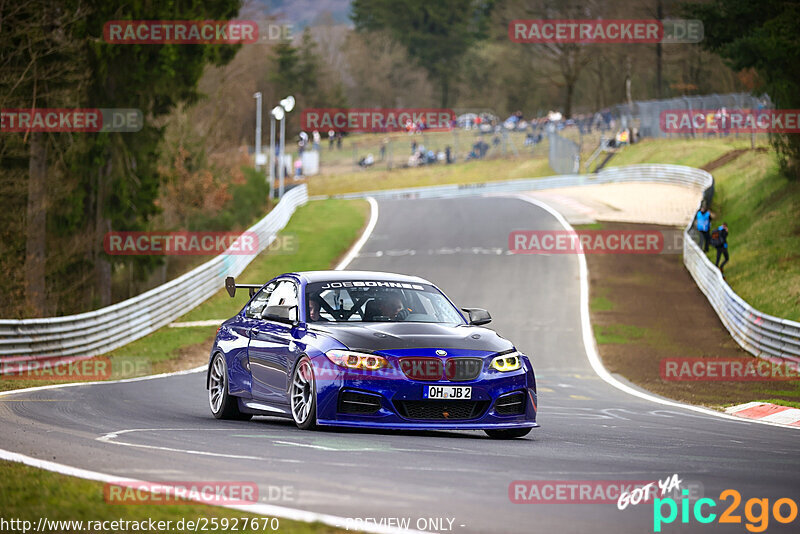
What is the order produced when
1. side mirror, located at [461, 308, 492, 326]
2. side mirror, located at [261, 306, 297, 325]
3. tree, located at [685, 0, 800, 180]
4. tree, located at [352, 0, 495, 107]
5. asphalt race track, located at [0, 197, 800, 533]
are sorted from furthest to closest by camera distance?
1. tree, located at [352, 0, 495, 107]
2. tree, located at [685, 0, 800, 180]
3. side mirror, located at [461, 308, 492, 326]
4. side mirror, located at [261, 306, 297, 325]
5. asphalt race track, located at [0, 197, 800, 533]

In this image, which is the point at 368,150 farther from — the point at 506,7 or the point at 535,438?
the point at 535,438

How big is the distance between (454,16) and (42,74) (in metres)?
113

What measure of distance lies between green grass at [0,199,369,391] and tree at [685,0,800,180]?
15.0 m

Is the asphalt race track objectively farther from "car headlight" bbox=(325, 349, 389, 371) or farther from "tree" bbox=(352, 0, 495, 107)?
"tree" bbox=(352, 0, 495, 107)

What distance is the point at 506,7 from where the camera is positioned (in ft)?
368

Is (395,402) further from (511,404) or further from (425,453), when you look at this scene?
(425,453)

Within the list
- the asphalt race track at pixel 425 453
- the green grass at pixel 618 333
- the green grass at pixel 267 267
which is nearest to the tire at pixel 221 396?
the asphalt race track at pixel 425 453

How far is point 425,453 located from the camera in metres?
9.05

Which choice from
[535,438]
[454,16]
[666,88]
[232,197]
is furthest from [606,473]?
[454,16]

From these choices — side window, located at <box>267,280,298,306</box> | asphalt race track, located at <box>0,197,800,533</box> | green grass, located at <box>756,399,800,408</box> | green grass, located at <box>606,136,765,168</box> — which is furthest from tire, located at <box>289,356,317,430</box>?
green grass, located at <box>606,136,765,168</box>

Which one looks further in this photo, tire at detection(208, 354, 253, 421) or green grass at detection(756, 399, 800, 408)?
green grass at detection(756, 399, 800, 408)

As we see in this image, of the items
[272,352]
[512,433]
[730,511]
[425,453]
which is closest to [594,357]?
[512,433]

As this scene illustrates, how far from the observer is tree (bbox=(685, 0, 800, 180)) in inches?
1406

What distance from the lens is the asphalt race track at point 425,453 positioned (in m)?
6.62
